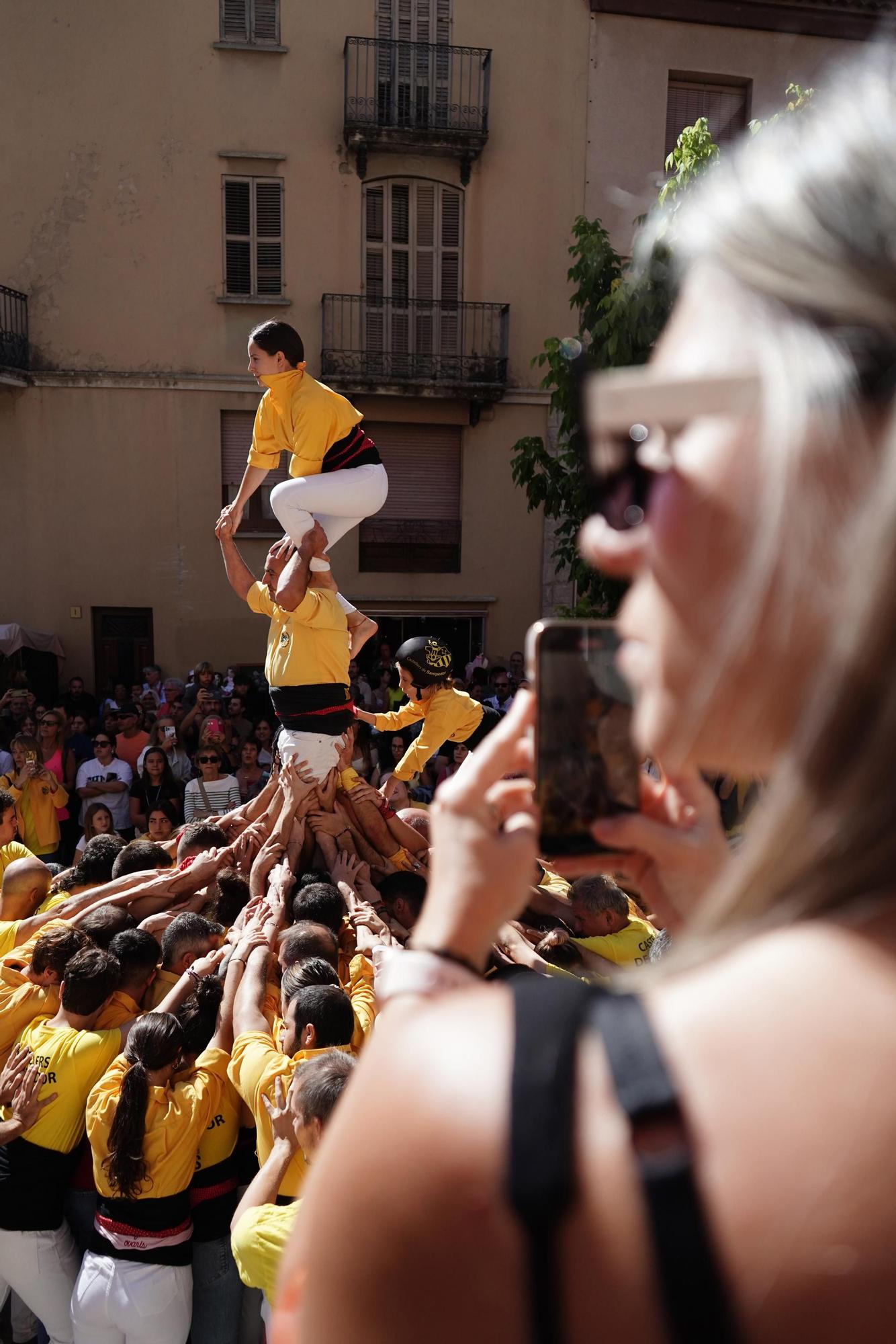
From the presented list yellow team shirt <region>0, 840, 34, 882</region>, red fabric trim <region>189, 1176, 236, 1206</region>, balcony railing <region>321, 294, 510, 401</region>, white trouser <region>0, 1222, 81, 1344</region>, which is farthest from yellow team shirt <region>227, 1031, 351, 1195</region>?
balcony railing <region>321, 294, 510, 401</region>

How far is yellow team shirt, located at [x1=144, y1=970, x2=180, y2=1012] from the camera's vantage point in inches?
165

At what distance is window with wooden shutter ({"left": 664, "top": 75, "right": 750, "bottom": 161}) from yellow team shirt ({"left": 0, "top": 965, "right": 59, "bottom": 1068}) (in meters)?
13.3

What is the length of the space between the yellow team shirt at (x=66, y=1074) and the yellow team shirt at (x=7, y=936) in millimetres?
957

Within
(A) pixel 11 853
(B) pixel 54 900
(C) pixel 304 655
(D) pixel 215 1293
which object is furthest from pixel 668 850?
(A) pixel 11 853

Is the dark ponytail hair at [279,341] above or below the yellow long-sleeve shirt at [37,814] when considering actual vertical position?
above

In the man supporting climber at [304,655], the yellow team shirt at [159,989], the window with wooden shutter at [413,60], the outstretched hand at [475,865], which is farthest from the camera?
the window with wooden shutter at [413,60]

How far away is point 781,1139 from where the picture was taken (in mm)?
532

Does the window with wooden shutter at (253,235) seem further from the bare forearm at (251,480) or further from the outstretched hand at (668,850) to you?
the outstretched hand at (668,850)

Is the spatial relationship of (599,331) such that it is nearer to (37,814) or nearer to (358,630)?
(358,630)

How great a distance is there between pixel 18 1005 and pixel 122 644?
395 inches

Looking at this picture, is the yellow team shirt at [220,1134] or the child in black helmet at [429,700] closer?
the yellow team shirt at [220,1134]

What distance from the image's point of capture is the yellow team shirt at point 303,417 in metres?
4.55

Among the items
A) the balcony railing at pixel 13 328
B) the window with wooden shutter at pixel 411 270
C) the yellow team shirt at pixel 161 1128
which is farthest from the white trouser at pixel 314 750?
the balcony railing at pixel 13 328

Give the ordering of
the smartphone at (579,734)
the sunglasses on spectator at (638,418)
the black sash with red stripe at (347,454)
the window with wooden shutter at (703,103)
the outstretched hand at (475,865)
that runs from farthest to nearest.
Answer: the window with wooden shutter at (703,103) → the black sash with red stripe at (347,454) → the smartphone at (579,734) → the outstretched hand at (475,865) → the sunglasses on spectator at (638,418)
